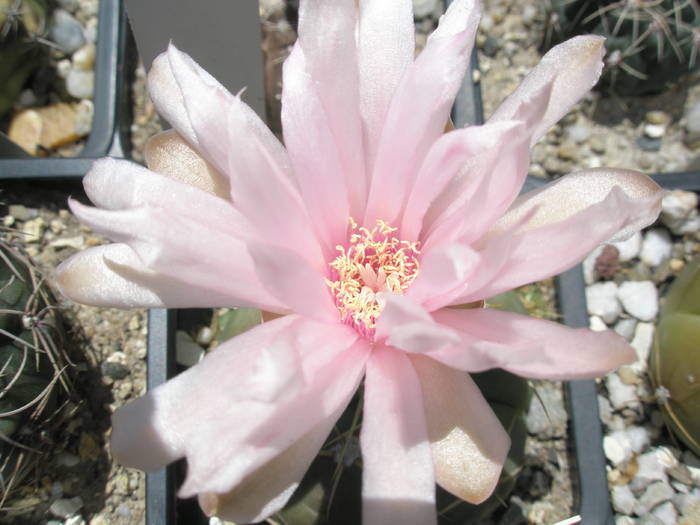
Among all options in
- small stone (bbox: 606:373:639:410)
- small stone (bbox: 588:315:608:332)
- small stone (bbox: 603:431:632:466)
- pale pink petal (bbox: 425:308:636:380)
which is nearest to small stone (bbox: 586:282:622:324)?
small stone (bbox: 588:315:608:332)

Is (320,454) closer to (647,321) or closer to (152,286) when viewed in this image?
(152,286)

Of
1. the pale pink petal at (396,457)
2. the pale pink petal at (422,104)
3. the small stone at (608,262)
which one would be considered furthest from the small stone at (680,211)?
the pale pink petal at (396,457)

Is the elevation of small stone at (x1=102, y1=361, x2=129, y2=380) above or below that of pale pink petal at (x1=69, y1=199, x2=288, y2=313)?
below

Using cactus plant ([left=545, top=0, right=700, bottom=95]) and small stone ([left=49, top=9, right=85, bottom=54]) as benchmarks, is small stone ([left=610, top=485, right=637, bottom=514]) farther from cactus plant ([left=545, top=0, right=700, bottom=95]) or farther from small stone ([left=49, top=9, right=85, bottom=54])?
small stone ([left=49, top=9, right=85, bottom=54])

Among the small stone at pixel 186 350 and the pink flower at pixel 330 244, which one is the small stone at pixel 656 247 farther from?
the small stone at pixel 186 350

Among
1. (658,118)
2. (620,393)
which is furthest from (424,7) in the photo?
(620,393)
